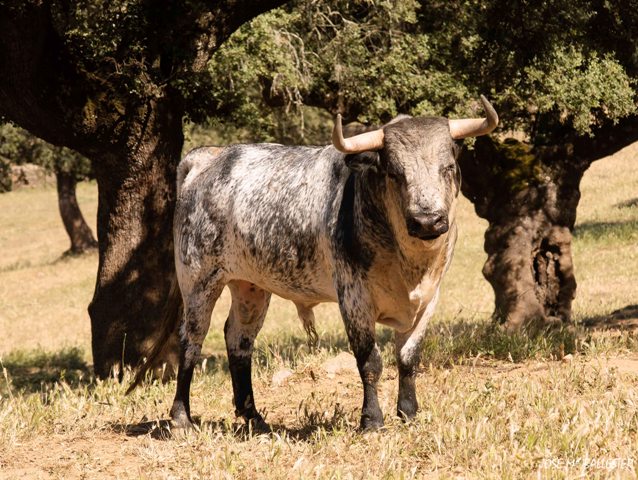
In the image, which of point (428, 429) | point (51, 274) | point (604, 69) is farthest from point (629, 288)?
point (51, 274)

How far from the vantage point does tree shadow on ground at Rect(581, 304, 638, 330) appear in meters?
13.6

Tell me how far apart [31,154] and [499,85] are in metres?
23.4

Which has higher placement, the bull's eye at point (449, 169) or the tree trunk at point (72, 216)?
the bull's eye at point (449, 169)

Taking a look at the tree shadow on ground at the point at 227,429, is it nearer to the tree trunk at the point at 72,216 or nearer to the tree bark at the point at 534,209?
the tree bark at the point at 534,209

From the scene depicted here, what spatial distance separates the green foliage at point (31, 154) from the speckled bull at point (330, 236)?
24728 mm

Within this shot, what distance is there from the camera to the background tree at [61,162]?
32906 millimetres

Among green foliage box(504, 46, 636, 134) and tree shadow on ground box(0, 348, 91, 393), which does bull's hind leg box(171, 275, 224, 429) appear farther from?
green foliage box(504, 46, 636, 134)

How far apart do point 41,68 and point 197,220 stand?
9.84 feet

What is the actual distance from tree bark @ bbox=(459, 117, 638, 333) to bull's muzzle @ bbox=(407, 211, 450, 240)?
8.44m

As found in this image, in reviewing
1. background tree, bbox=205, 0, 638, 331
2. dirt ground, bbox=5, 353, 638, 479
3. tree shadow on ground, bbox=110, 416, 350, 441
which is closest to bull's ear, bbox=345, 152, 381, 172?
tree shadow on ground, bbox=110, 416, 350, 441

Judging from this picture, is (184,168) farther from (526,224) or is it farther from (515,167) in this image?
(515,167)

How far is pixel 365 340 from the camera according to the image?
24.6 ft

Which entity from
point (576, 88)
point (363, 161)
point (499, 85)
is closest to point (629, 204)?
point (576, 88)

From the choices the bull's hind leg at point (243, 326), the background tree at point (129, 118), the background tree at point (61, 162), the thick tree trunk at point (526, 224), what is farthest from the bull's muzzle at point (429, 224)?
the background tree at point (61, 162)
